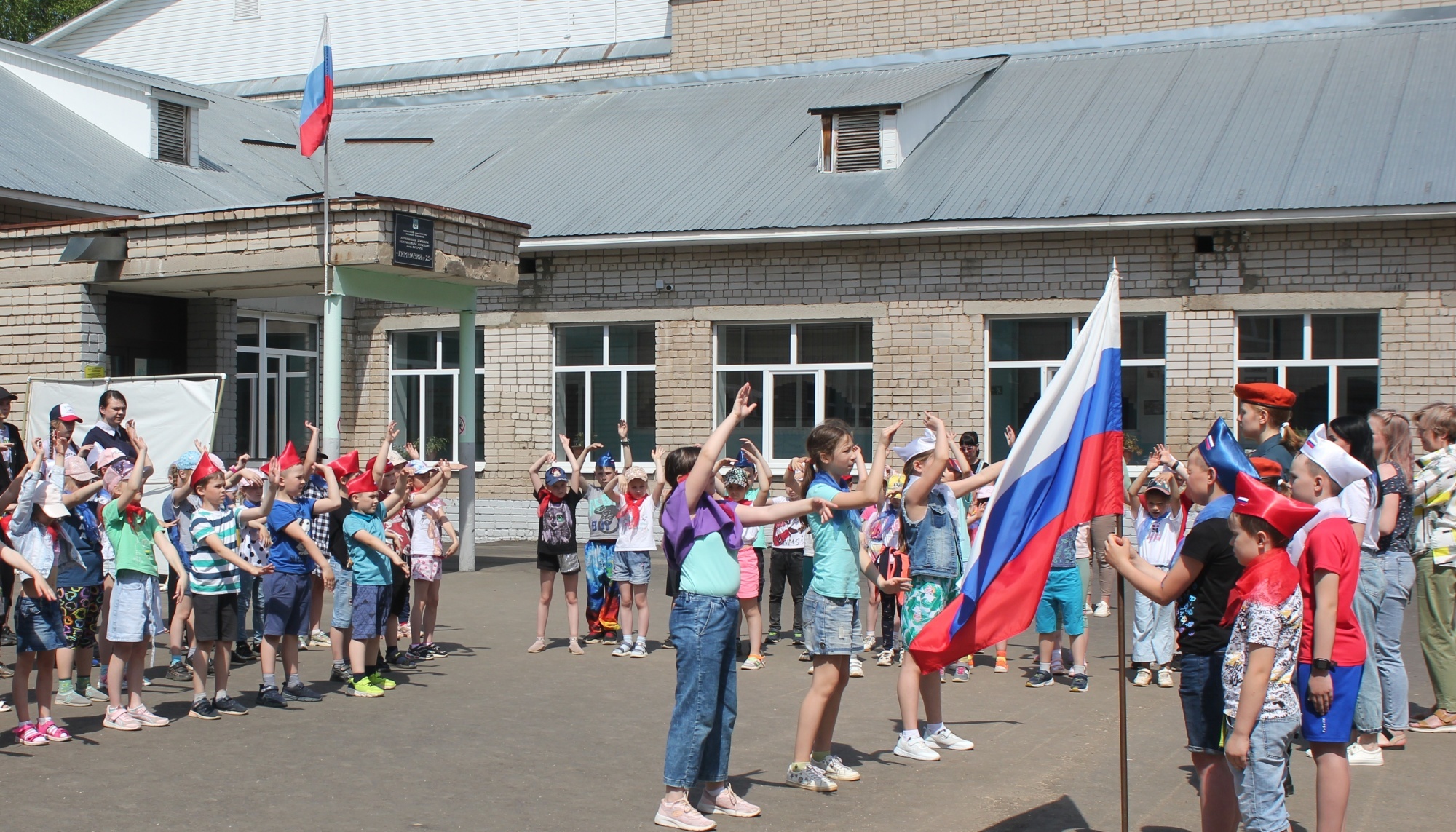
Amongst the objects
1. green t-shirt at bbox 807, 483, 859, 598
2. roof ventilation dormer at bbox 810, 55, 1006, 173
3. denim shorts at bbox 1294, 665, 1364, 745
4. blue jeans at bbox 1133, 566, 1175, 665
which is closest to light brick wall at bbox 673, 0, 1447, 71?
roof ventilation dormer at bbox 810, 55, 1006, 173

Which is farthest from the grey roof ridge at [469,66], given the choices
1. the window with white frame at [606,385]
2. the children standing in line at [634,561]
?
the children standing in line at [634,561]

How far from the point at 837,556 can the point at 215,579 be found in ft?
12.6

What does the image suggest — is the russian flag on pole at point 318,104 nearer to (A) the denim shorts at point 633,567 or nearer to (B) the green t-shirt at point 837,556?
(A) the denim shorts at point 633,567

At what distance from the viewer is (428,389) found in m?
21.2

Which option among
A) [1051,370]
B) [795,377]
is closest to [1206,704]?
[1051,370]

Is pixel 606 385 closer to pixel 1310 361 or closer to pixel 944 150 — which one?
pixel 944 150

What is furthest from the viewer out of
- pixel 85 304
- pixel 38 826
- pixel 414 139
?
pixel 414 139

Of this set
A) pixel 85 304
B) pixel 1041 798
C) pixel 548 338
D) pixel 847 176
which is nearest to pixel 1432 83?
pixel 847 176

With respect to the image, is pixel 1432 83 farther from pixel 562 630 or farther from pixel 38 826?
pixel 38 826

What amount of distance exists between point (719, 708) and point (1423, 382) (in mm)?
12477

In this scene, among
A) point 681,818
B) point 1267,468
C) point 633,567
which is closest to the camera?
point 681,818

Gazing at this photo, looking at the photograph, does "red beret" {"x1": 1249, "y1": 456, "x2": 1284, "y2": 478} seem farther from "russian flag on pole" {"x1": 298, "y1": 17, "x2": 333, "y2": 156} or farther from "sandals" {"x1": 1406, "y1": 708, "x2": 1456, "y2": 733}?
"russian flag on pole" {"x1": 298, "y1": 17, "x2": 333, "y2": 156}

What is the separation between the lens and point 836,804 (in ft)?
20.7

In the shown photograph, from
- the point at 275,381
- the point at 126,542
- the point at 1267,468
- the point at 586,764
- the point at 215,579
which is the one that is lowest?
the point at 586,764
